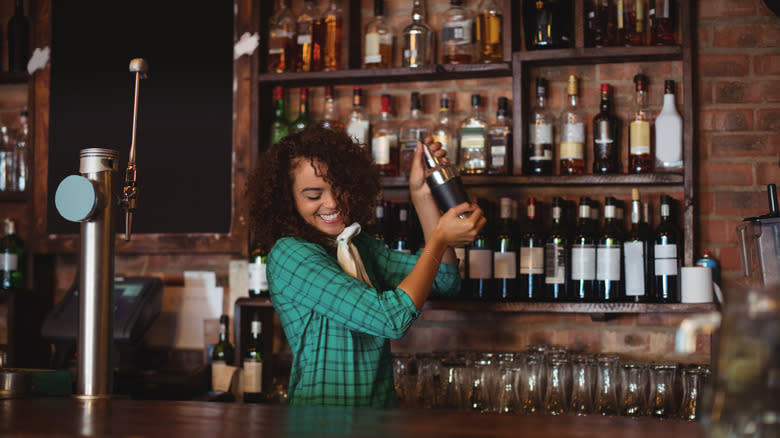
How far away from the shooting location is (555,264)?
2.38m

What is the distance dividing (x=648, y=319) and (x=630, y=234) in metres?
0.32

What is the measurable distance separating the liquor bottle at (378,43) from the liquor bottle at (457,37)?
189mm

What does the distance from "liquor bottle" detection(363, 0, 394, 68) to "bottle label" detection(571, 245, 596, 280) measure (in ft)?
2.98

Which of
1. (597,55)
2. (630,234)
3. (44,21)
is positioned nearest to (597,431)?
(630,234)

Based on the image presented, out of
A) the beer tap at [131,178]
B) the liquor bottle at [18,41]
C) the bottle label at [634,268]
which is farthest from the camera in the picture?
the liquor bottle at [18,41]

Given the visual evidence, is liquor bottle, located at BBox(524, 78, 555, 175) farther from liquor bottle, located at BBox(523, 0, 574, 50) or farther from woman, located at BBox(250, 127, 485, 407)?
woman, located at BBox(250, 127, 485, 407)

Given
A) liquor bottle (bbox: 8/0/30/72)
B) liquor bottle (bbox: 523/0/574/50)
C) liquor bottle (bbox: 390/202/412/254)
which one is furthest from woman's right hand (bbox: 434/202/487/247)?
liquor bottle (bbox: 8/0/30/72)

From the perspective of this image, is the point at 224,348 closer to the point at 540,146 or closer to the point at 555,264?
the point at 555,264

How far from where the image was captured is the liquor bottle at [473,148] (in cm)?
253

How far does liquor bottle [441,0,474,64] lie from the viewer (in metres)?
2.59

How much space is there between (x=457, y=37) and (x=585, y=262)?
0.86 m

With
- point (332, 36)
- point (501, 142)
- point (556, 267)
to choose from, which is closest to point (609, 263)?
point (556, 267)

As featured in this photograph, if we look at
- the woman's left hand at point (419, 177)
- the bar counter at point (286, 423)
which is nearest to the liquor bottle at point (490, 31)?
the woman's left hand at point (419, 177)

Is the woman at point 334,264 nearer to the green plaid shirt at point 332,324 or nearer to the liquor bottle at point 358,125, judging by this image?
the green plaid shirt at point 332,324
